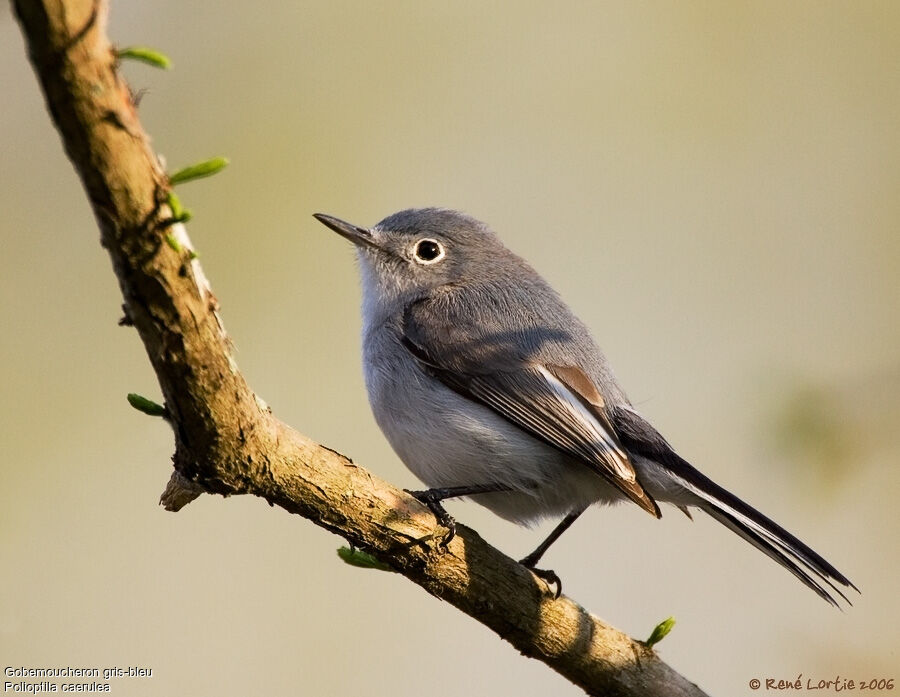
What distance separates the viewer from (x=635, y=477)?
300 cm

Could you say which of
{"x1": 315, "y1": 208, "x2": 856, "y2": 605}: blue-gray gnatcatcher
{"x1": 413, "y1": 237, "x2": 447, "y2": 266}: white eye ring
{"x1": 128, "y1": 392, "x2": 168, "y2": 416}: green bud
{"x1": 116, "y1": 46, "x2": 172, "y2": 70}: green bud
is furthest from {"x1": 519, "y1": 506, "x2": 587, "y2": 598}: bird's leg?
{"x1": 116, "y1": 46, "x2": 172, "y2": 70}: green bud

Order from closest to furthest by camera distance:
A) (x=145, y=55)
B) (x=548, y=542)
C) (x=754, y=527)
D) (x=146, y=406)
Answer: (x=145, y=55)
(x=146, y=406)
(x=754, y=527)
(x=548, y=542)

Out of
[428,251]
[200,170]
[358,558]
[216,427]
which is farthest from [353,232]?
[200,170]

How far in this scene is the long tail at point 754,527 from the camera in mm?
2816

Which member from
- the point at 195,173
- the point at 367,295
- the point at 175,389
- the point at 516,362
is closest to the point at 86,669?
the point at 367,295

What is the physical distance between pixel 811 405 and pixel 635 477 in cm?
89

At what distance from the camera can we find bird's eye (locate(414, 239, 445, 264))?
4027mm

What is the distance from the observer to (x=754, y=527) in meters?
→ 2.85

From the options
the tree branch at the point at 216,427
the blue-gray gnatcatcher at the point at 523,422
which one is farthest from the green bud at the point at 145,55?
the blue-gray gnatcatcher at the point at 523,422

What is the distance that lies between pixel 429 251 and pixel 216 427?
2250mm

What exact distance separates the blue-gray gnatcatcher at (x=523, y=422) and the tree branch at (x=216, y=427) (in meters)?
0.35

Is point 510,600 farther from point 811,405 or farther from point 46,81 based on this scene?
point 46,81

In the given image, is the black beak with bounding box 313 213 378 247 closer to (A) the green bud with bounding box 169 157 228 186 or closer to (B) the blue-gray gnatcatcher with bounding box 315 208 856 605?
(B) the blue-gray gnatcatcher with bounding box 315 208 856 605

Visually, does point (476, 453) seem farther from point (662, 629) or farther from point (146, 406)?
point (146, 406)
